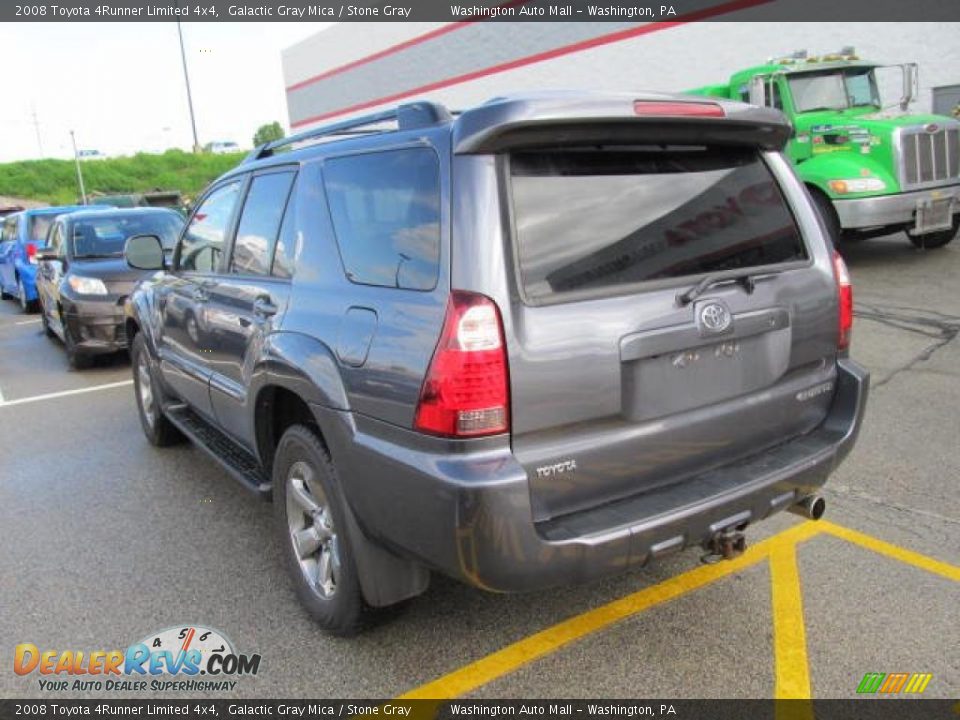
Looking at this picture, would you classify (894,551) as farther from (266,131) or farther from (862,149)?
(266,131)

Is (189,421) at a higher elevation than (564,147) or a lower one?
lower

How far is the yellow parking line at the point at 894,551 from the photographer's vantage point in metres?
3.33

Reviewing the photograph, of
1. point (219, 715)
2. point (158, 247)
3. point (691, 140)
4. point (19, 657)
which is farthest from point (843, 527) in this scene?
point (158, 247)

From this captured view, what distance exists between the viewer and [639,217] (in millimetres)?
2686

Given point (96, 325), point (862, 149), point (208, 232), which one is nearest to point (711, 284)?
point (208, 232)

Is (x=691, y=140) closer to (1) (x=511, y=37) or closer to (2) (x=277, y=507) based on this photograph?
(2) (x=277, y=507)

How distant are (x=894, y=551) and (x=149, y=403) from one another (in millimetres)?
4787

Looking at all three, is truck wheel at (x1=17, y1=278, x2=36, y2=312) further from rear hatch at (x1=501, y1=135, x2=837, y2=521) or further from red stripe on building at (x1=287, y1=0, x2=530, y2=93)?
red stripe on building at (x1=287, y1=0, x2=530, y2=93)

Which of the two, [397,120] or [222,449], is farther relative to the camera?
[222,449]

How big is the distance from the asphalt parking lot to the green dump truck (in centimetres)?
515

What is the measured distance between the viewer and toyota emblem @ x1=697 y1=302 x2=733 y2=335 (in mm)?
2660

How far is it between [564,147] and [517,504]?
116 cm

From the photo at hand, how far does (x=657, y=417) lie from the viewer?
8.59 ft

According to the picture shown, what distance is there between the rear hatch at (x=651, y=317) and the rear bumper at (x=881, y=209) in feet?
24.0
